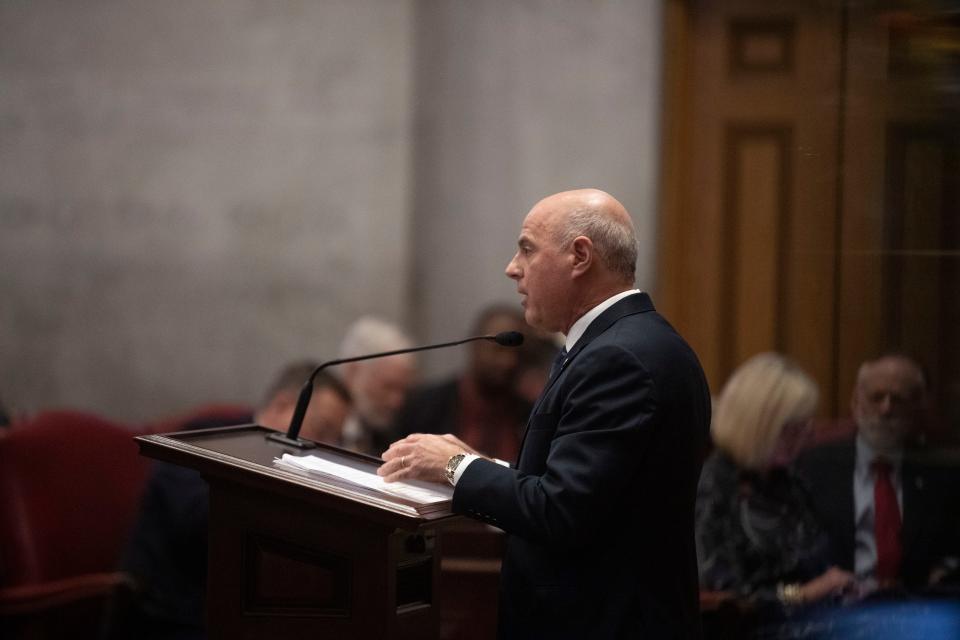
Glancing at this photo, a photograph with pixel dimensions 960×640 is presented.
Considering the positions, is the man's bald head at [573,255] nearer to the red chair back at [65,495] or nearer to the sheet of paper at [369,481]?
the sheet of paper at [369,481]

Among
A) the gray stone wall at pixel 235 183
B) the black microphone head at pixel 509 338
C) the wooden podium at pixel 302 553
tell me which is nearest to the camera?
the wooden podium at pixel 302 553

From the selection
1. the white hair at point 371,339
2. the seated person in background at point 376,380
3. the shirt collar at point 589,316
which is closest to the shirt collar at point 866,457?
the shirt collar at point 589,316

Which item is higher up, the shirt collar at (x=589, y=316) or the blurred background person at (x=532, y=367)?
the shirt collar at (x=589, y=316)

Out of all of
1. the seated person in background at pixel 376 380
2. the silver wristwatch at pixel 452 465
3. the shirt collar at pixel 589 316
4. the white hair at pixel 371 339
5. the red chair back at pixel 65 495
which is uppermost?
the shirt collar at pixel 589 316

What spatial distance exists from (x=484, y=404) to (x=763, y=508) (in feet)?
5.91

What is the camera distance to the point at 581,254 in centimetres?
229

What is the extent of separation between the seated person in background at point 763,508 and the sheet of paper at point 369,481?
1.44 meters

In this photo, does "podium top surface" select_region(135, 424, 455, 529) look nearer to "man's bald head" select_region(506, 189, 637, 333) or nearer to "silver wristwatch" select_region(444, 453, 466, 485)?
"silver wristwatch" select_region(444, 453, 466, 485)

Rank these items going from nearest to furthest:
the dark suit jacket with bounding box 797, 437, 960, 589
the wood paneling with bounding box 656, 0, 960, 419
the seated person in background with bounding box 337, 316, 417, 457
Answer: the dark suit jacket with bounding box 797, 437, 960, 589 → the wood paneling with bounding box 656, 0, 960, 419 → the seated person in background with bounding box 337, 316, 417, 457

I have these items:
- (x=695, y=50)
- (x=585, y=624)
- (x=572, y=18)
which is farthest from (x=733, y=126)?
(x=585, y=624)

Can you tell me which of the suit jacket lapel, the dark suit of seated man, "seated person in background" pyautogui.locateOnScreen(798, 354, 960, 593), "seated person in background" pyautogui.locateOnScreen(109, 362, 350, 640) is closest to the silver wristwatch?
the dark suit of seated man

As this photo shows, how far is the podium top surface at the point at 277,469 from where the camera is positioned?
2.11 m

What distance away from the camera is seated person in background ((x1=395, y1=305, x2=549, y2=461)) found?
5223 mm

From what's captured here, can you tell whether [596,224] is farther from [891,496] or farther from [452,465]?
[891,496]
